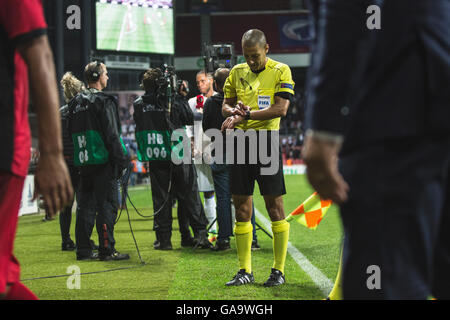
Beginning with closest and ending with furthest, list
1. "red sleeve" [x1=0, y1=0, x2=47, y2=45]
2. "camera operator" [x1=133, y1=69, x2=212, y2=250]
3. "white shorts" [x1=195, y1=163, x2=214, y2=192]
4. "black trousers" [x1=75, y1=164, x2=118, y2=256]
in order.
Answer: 1. "red sleeve" [x1=0, y1=0, x2=47, y2=45]
2. "black trousers" [x1=75, y1=164, x2=118, y2=256]
3. "camera operator" [x1=133, y1=69, x2=212, y2=250]
4. "white shorts" [x1=195, y1=163, x2=214, y2=192]

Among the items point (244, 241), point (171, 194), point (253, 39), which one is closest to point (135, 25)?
point (171, 194)

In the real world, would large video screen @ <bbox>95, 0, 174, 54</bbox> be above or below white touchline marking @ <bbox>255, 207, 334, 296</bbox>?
above

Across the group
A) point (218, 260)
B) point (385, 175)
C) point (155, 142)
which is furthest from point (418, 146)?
point (155, 142)

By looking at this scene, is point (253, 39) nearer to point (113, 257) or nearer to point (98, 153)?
point (98, 153)

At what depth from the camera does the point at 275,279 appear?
464 centimetres

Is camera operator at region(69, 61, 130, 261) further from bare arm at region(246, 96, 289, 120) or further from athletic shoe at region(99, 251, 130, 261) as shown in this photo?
bare arm at region(246, 96, 289, 120)

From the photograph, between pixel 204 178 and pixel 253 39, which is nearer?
pixel 253 39

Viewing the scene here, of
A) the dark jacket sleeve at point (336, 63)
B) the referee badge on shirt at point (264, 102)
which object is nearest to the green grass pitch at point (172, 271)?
the referee badge on shirt at point (264, 102)

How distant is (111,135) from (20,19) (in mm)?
4210

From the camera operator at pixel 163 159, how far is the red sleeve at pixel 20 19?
4.94 metres

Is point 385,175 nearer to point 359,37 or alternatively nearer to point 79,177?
point 359,37

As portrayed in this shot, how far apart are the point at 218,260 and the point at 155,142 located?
169 cm

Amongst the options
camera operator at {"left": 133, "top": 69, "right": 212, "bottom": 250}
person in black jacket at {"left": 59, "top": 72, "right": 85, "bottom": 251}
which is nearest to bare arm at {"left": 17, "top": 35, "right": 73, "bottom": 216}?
person in black jacket at {"left": 59, "top": 72, "right": 85, "bottom": 251}

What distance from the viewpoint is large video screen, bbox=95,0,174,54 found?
25.7m
